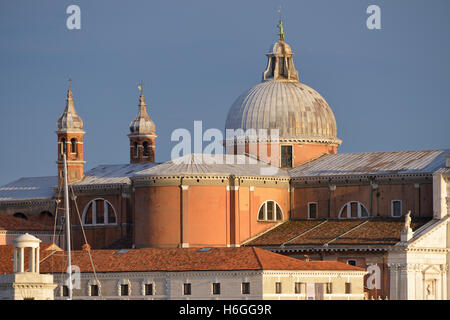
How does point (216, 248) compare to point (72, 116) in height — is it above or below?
below

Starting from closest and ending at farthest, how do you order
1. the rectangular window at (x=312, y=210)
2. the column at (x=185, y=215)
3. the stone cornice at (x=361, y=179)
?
A: the stone cornice at (x=361, y=179) → the column at (x=185, y=215) → the rectangular window at (x=312, y=210)

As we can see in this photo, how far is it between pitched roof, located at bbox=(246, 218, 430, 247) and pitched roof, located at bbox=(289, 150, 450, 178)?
100.0 inches

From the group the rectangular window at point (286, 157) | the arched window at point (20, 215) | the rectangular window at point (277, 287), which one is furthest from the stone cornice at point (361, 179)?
the arched window at point (20, 215)

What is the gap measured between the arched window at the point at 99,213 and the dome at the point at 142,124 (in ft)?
30.8

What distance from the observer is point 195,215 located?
86.7 m

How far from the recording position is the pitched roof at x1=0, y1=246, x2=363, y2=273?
7738 cm

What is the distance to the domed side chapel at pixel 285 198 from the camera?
270 ft

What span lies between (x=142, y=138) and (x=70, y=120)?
561 cm

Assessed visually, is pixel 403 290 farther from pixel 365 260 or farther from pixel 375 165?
pixel 375 165

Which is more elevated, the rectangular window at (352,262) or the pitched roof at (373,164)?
the pitched roof at (373,164)

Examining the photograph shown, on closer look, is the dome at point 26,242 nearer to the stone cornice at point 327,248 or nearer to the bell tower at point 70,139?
the stone cornice at point 327,248

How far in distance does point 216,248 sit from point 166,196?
23.5 ft

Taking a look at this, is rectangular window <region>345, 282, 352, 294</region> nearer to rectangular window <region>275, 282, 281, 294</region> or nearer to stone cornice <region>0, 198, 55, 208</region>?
rectangular window <region>275, 282, 281, 294</region>
